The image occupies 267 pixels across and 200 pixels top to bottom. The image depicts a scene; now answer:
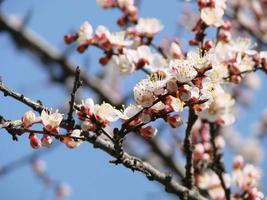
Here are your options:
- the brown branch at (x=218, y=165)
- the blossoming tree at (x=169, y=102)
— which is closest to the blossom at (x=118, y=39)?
the blossoming tree at (x=169, y=102)

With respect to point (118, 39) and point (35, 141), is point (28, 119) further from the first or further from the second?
point (118, 39)

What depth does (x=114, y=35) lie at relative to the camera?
2.78 m

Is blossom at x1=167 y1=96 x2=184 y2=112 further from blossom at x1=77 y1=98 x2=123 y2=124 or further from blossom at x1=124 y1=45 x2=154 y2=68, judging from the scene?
blossom at x1=124 y1=45 x2=154 y2=68

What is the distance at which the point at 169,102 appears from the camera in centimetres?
185

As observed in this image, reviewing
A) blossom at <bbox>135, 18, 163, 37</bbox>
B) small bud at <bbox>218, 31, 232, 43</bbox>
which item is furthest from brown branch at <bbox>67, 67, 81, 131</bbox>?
small bud at <bbox>218, 31, 232, 43</bbox>

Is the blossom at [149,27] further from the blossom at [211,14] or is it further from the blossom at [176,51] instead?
the blossom at [211,14]

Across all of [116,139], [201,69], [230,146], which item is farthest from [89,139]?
[230,146]

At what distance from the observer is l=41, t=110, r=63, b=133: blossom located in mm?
1889

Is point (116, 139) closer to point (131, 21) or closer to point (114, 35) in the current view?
point (114, 35)

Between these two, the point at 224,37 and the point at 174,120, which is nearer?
the point at 174,120

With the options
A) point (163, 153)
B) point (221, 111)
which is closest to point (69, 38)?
point (221, 111)

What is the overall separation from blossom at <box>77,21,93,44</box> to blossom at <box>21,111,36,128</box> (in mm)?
937

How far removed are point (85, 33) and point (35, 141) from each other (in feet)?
3.15

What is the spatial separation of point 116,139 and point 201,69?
0.39 meters
